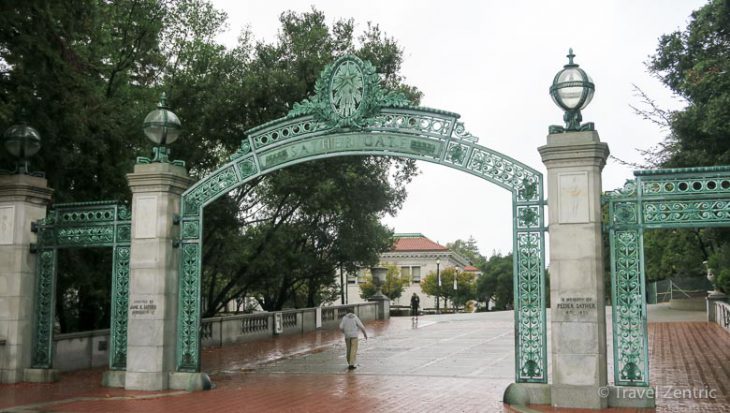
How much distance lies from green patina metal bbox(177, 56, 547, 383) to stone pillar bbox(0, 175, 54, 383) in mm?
3216

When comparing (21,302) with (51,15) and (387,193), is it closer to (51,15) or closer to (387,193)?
(51,15)

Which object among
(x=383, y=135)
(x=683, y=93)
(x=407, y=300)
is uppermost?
(x=683, y=93)

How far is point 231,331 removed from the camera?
22.4 meters

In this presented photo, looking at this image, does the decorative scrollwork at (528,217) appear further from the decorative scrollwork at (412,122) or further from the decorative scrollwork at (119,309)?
the decorative scrollwork at (119,309)

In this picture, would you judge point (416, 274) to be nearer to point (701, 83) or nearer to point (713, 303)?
point (713, 303)

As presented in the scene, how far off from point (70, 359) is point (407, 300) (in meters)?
73.1

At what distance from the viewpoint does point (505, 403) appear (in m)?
10.2

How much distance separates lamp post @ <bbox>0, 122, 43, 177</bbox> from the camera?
1309 cm

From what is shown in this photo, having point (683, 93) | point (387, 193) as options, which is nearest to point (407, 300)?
point (387, 193)

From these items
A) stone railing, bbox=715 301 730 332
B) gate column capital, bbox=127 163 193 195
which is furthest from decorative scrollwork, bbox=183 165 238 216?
stone railing, bbox=715 301 730 332

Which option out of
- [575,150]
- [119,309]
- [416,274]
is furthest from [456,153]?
[416,274]

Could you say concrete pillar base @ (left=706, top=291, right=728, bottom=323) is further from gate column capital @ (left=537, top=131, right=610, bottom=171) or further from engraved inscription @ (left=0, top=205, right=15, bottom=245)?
Answer: engraved inscription @ (left=0, top=205, right=15, bottom=245)

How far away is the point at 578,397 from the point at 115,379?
7644mm

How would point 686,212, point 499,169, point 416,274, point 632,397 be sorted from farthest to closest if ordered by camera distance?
point 416,274, point 499,169, point 686,212, point 632,397
